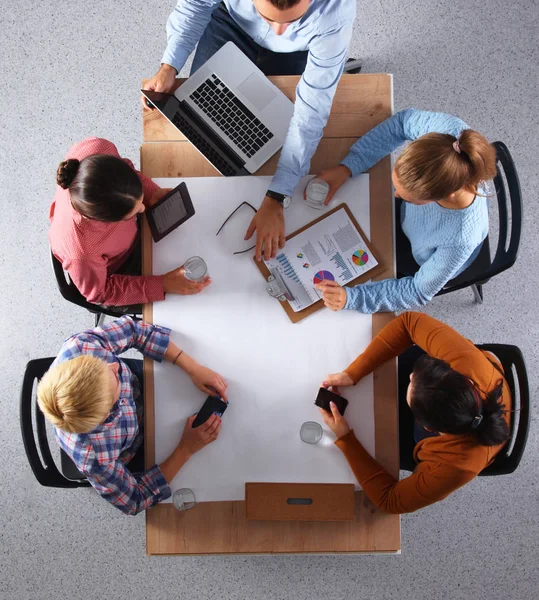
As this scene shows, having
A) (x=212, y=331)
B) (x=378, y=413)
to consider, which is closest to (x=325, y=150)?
(x=212, y=331)

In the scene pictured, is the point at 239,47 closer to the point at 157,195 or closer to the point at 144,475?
the point at 157,195

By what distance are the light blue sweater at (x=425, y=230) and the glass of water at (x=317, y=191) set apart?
98mm

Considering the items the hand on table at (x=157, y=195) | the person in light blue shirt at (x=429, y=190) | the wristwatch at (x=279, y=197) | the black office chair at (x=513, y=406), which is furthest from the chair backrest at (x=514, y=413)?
the hand on table at (x=157, y=195)

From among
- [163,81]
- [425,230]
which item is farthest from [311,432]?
[163,81]

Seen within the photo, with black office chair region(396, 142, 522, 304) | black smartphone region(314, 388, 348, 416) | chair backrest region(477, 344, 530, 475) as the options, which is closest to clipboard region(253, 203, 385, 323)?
black smartphone region(314, 388, 348, 416)

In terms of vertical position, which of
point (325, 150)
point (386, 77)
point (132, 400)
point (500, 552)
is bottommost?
point (500, 552)

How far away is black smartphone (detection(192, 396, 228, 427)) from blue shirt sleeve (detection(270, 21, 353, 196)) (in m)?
0.62

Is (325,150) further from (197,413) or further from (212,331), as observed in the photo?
(197,413)

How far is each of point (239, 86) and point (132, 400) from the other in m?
1.03

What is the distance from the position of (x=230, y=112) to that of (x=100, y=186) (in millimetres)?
514

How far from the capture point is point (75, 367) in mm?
1284

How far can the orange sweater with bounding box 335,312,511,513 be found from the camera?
4.43ft

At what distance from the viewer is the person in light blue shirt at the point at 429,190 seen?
128 cm

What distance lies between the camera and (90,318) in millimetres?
2262
